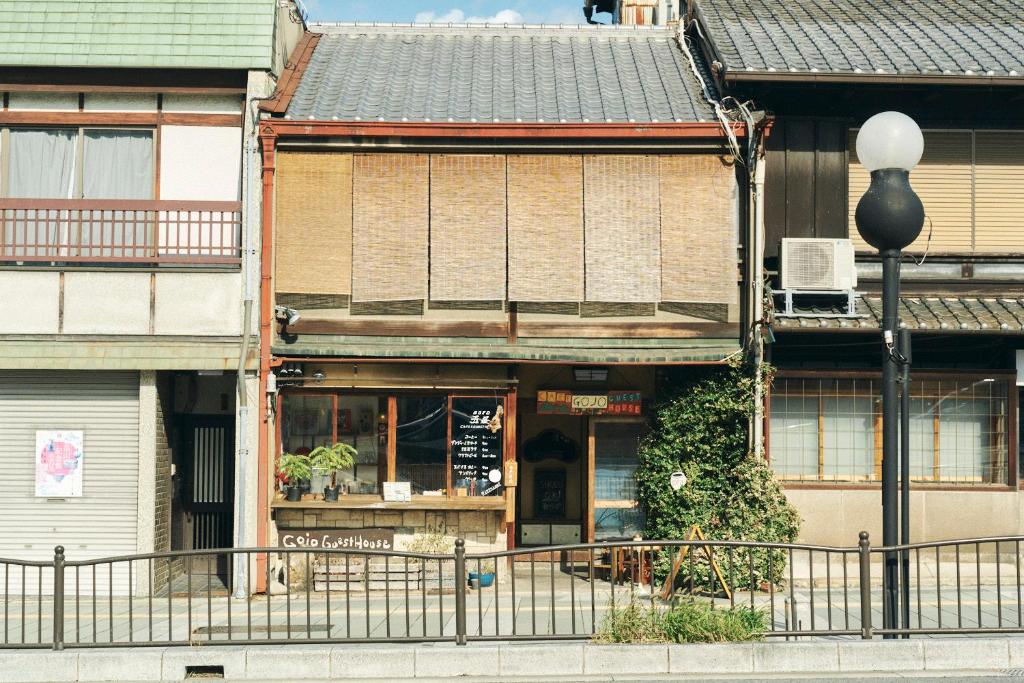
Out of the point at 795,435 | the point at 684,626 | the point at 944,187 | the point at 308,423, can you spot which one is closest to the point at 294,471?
the point at 308,423

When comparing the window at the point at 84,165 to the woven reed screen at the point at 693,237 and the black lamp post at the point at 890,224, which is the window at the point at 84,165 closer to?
the woven reed screen at the point at 693,237

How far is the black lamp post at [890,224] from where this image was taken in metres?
10.0

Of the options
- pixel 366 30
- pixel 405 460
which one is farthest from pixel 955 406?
pixel 366 30

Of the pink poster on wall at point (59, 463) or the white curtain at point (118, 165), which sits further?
the white curtain at point (118, 165)

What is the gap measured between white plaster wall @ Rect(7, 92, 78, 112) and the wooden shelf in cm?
660

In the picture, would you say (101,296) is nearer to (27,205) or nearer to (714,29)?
(27,205)

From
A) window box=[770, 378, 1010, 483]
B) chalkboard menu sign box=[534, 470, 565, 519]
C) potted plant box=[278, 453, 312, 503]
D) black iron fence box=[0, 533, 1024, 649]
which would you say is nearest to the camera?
black iron fence box=[0, 533, 1024, 649]

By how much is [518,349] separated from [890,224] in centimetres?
610

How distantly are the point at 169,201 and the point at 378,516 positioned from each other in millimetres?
5424

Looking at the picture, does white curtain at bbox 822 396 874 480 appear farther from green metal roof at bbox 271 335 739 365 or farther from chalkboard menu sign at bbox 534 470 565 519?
chalkboard menu sign at bbox 534 470 565 519

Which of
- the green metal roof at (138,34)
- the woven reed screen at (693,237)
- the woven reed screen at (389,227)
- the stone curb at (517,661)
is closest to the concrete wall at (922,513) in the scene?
the woven reed screen at (693,237)

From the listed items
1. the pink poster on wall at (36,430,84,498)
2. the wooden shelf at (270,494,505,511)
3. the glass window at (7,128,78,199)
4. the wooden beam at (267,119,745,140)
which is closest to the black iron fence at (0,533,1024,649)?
the wooden shelf at (270,494,505,511)

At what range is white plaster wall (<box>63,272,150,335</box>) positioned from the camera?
47.8ft

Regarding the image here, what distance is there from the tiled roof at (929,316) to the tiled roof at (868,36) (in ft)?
10.8
